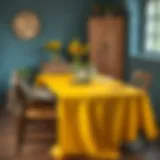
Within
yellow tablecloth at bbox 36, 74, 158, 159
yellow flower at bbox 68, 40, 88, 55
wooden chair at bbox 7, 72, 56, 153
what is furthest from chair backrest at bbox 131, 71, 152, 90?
yellow flower at bbox 68, 40, 88, 55

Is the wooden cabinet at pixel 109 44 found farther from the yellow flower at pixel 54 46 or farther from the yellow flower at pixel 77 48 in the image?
the yellow flower at pixel 54 46

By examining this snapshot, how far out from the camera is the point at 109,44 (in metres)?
6.73

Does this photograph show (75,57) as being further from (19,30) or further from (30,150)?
(30,150)

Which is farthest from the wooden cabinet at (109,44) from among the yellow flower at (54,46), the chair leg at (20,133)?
the chair leg at (20,133)

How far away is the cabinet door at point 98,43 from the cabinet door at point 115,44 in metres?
0.08

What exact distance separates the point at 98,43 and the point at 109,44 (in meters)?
0.22

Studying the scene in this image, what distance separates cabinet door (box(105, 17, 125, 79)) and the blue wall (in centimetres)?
108

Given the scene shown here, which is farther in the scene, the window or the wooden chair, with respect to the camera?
the window

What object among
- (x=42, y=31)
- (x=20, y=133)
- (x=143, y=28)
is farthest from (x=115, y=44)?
(x=20, y=133)

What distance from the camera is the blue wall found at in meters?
7.54

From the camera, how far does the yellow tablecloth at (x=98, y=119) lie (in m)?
4.17

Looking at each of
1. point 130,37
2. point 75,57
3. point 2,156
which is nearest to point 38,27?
point 75,57

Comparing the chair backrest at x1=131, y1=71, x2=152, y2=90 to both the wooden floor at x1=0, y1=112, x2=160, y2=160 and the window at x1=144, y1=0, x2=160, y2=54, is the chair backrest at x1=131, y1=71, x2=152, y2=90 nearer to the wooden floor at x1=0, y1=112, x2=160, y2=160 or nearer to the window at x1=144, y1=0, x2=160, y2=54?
the wooden floor at x1=0, y1=112, x2=160, y2=160

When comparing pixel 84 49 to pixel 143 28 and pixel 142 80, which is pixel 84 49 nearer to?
pixel 143 28
